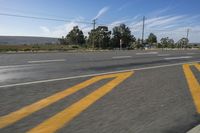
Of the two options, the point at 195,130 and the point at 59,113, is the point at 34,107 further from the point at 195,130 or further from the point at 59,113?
the point at 195,130

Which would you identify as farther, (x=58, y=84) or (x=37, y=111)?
(x=58, y=84)

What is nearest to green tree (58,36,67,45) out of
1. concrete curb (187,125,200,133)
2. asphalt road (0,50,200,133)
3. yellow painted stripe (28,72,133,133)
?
asphalt road (0,50,200,133)

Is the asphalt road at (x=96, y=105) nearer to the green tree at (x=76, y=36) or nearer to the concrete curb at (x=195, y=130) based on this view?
the concrete curb at (x=195, y=130)

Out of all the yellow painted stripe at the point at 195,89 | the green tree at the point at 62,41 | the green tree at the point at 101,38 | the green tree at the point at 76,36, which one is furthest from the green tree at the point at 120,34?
the yellow painted stripe at the point at 195,89

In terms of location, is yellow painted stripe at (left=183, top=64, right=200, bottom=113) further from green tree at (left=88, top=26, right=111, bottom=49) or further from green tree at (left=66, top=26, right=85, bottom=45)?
green tree at (left=66, top=26, right=85, bottom=45)

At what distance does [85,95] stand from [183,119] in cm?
227

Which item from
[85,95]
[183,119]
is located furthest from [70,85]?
[183,119]

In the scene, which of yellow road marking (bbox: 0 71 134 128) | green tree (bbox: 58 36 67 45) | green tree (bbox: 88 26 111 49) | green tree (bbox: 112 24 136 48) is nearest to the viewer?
yellow road marking (bbox: 0 71 134 128)

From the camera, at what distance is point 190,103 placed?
5.51 m

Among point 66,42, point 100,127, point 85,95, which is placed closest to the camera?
point 100,127

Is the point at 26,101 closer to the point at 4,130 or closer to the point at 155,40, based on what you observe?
the point at 4,130

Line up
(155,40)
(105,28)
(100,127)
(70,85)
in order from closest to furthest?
1. (100,127)
2. (70,85)
3. (105,28)
4. (155,40)

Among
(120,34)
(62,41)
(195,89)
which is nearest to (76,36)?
(62,41)

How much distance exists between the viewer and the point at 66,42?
5256 inches
